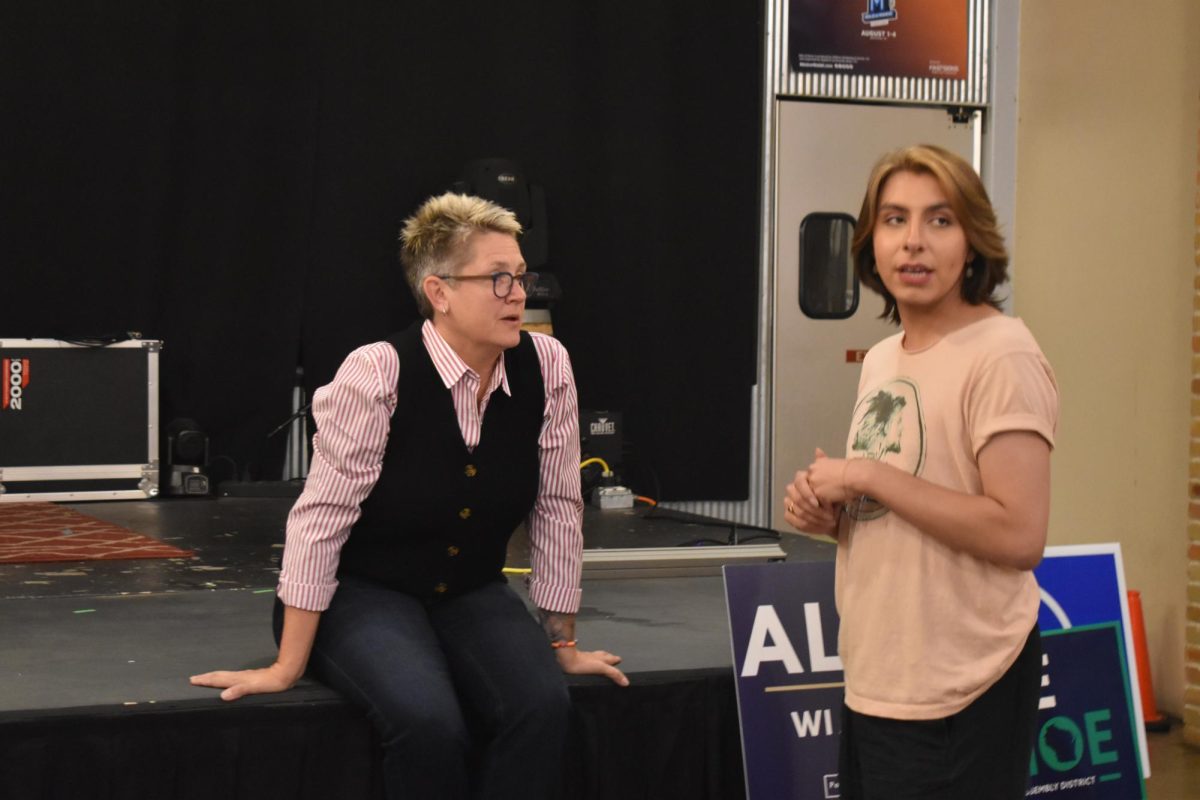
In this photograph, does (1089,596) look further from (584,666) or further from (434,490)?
(434,490)

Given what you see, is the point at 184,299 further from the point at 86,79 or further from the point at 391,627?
the point at 391,627

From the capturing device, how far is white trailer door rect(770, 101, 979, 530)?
6.01 m

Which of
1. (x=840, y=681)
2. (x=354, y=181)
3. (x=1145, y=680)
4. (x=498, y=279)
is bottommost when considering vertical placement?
(x=1145, y=680)

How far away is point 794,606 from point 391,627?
68 centimetres

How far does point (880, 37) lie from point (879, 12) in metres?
0.11

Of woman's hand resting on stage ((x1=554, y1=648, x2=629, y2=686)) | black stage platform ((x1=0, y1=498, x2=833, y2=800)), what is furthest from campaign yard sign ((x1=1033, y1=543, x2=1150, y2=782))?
woman's hand resting on stage ((x1=554, y1=648, x2=629, y2=686))

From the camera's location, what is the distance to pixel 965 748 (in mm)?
1527

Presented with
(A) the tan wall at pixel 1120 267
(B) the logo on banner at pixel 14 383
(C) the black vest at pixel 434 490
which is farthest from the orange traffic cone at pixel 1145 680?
(B) the logo on banner at pixel 14 383

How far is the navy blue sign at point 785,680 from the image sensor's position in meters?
2.28

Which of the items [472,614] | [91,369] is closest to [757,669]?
[472,614]

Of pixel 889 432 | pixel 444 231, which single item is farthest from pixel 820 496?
pixel 444 231

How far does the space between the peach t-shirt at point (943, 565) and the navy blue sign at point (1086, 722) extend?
100 cm

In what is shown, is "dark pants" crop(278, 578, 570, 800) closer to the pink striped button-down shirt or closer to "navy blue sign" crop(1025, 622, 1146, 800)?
the pink striped button-down shirt

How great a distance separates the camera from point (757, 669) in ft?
7.55
